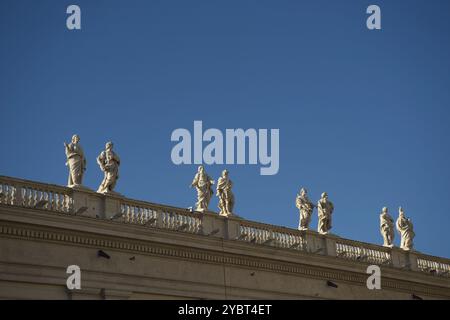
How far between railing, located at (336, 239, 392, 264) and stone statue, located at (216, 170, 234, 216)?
5786mm

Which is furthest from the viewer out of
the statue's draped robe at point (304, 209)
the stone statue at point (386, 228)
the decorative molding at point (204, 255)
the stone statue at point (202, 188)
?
the stone statue at point (386, 228)

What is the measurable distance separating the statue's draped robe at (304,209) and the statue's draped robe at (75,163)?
33.6 ft

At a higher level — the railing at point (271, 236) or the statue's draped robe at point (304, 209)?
the statue's draped robe at point (304, 209)

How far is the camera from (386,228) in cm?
4281

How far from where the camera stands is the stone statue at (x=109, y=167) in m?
32.2

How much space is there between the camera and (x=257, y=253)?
35719mm

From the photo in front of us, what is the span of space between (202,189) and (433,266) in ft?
46.4

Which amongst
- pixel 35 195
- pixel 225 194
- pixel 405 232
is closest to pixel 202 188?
pixel 225 194

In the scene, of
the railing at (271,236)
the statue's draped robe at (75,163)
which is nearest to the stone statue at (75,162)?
the statue's draped robe at (75,163)

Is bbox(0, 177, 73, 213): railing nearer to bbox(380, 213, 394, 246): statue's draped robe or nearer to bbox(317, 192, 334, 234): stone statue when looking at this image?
bbox(317, 192, 334, 234): stone statue

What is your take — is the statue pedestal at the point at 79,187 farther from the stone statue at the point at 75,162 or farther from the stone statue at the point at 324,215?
the stone statue at the point at 324,215

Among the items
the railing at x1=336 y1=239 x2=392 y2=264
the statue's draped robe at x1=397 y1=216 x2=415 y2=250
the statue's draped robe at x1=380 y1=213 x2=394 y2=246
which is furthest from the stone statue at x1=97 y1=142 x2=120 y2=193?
the statue's draped robe at x1=397 y1=216 x2=415 y2=250

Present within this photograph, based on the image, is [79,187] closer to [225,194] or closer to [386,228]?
[225,194]
